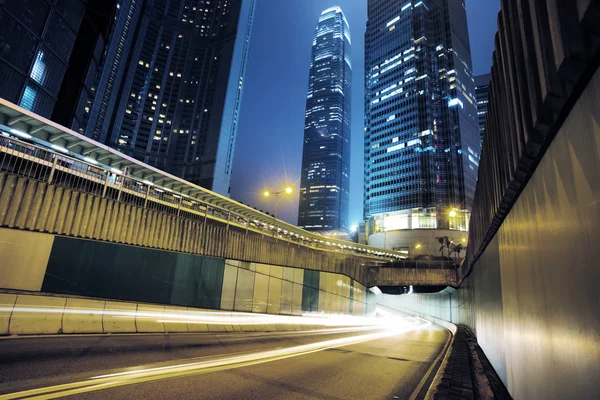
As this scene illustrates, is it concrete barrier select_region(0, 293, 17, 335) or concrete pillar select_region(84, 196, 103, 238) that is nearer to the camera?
concrete barrier select_region(0, 293, 17, 335)

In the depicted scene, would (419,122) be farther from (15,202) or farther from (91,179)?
(15,202)

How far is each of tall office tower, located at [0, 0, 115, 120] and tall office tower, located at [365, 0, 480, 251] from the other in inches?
4074

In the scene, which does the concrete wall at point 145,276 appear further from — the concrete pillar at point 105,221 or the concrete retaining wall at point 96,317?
the concrete retaining wall at point 96,317

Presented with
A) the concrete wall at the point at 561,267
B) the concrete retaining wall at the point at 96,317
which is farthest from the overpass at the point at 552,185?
the concrete retaining wall at the point at 96,317

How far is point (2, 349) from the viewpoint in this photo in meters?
7.21

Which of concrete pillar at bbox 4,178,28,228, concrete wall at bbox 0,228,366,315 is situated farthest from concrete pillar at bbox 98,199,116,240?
concrete pillar at bbox 4,178,28,228

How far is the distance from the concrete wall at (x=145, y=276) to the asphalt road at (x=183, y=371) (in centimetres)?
275

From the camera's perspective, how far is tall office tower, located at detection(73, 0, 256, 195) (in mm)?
150500

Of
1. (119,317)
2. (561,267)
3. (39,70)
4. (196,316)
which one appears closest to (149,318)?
(119,317)

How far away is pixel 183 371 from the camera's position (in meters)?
6.83

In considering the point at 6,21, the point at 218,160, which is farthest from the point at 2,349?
the point at 218,160

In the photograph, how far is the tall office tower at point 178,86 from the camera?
494ft

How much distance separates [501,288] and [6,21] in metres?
73.7

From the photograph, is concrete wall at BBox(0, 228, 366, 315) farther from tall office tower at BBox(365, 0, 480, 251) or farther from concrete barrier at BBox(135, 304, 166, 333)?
tall office tower at BBox(365, 0, 480, 251)
